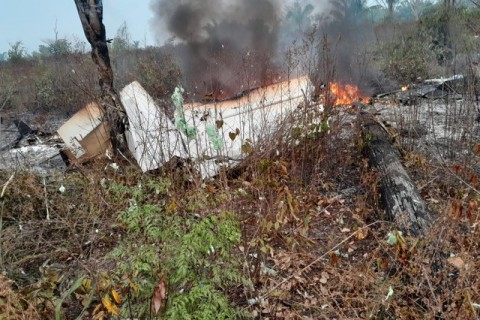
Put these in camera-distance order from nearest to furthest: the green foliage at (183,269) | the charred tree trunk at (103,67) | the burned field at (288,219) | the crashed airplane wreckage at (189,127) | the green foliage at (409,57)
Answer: the green foliage at (183,269) < the burned field at (288,219) < the crashed airplane wreckage at (189,127) < the charred tree trunk at (103,67) < the green foliage at (409,57)

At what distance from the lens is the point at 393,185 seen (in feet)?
13.1

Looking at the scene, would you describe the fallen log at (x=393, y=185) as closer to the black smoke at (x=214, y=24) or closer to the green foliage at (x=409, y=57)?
the green foliage at (x=409, y=57)

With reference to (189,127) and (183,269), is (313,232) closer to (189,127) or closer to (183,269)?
(189,127)

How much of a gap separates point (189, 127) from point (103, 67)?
1.80 metres

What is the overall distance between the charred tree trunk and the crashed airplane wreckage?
0.49 feet

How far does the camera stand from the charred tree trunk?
5211 mm

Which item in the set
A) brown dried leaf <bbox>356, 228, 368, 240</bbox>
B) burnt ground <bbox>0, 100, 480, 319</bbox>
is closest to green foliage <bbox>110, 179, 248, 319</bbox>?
burnt ground <bbox>0, 100, 480, 319</bbox>

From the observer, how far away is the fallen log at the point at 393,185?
328 centimetres

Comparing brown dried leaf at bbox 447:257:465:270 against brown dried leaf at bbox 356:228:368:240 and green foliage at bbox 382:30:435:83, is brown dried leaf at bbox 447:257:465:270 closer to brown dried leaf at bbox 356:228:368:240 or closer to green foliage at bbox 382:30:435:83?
brown dried leaf at bbox 356:228:368:240

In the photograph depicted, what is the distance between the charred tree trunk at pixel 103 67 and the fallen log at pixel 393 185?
362 cm

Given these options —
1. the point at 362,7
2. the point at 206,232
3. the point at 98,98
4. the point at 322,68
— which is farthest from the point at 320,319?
the point at 362,7

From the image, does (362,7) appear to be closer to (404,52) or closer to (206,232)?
(404,52)

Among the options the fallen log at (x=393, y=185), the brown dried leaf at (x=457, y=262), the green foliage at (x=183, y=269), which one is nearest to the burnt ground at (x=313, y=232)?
the brown dried leaf at (x=457, y=262)

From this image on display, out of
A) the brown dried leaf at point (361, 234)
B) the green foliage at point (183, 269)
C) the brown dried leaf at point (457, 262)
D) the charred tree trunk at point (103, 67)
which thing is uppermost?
the charred tree trunk at point (103, 67)
